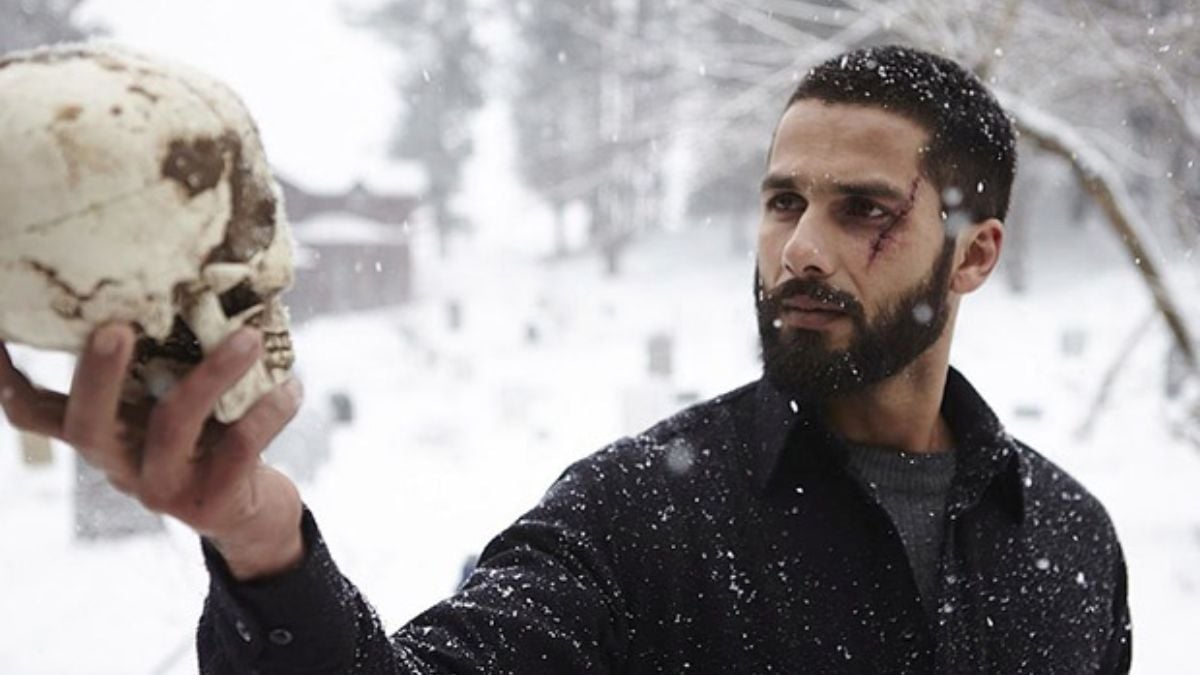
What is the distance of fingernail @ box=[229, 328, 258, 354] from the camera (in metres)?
0.91

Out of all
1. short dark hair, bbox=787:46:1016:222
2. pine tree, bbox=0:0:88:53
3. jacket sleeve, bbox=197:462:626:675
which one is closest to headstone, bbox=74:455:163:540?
jacket sleeve, bbox=197:462:626:675

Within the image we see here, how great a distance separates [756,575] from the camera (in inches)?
64.1

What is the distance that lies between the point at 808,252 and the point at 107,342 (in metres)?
1.28

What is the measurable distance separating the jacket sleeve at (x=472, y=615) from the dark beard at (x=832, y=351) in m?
0.44

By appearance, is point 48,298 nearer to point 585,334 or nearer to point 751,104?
point 751,104

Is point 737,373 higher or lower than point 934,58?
lower

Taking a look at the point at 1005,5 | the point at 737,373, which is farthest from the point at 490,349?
the point at 1005,5

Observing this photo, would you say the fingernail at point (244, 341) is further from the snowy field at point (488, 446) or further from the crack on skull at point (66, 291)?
the snowy field at point (488, 446)

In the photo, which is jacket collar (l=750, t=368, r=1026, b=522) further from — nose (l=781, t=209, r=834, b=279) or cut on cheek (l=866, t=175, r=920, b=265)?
cut on cheek (l=866, t=175, r=920, b=265)

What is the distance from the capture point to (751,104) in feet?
27.7

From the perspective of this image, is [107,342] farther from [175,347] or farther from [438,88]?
[438,88]

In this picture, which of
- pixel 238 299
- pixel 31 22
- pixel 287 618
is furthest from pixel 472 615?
pixel 31 22

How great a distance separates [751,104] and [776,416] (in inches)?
280

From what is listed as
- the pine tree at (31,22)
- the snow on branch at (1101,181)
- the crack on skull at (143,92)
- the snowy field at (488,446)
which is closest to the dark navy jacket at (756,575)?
the crack on skull at (143,92)
